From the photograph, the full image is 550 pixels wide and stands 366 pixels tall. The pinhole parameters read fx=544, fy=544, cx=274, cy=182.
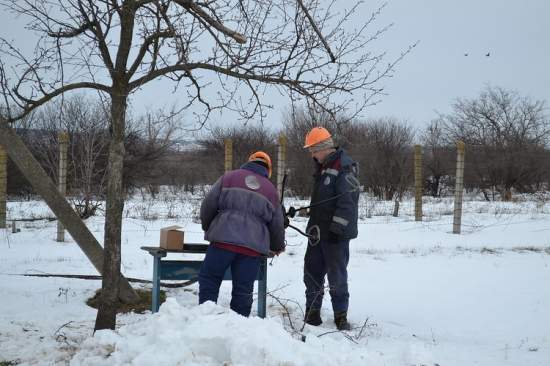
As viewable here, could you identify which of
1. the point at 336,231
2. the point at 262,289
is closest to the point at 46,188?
the point at 262,289

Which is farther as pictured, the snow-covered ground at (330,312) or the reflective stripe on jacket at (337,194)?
the reflective stripe on jacket at (337,194)

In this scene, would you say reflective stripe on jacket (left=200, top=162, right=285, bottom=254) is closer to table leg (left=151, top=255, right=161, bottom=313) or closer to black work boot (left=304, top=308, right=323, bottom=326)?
table leg (left=151, top=255, right=161, bottom=313)

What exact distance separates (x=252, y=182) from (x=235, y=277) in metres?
0.83

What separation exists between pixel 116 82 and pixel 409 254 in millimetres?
7131

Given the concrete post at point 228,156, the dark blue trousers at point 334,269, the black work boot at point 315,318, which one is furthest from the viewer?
the concrete post at point 228,156

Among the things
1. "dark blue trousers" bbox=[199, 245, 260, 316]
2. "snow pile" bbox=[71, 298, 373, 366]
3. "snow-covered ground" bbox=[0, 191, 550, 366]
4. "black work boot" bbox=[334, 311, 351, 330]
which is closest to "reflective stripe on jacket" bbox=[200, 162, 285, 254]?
"dark blue trousers" bbox=[199, 245, 260, 316]

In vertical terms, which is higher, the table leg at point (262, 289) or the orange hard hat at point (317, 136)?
the orange hard hat at point (317, 136)

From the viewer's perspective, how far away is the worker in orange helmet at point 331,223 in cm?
536

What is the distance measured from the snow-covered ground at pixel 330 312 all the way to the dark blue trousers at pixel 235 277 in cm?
32

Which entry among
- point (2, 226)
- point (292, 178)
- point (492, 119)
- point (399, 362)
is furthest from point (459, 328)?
point (492, 119)

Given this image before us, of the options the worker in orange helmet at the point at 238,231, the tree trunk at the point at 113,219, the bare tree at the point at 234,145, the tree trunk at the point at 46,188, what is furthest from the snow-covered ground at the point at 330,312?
the bare tree at the point at 234,145

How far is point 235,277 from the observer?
4660 millimetres

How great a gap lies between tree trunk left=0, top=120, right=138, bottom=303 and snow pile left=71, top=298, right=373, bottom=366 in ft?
7.04

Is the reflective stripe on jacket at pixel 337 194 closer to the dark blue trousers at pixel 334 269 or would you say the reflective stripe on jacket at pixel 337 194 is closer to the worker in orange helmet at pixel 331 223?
the worker in orange helmet at pixel 331 223
